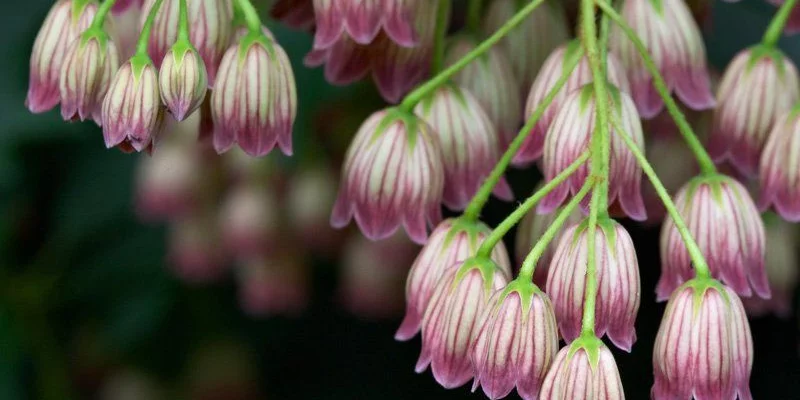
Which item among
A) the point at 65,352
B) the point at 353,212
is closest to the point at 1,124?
the point at 65,352

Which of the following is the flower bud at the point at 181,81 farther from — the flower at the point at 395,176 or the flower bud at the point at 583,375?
the flower bud at the point at 583,375

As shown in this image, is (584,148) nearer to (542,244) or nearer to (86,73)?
(542,244)

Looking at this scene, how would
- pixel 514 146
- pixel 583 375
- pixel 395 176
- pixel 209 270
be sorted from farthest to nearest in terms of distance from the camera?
pixel 209 270 < pixel 395 176 < pixel 514 146 < pixel 583 375

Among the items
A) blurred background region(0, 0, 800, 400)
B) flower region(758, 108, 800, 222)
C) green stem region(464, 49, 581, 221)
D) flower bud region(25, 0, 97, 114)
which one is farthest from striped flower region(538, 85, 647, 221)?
blurred background region(0, 0, 800, 400)

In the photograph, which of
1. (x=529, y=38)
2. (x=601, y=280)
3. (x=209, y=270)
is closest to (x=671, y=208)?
(x=601, y=280)

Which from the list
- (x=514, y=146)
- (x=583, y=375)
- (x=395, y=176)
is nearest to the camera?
(x=583, y=375)

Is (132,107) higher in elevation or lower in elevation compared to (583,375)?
higher

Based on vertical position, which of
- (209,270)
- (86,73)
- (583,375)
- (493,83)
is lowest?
(209,270)

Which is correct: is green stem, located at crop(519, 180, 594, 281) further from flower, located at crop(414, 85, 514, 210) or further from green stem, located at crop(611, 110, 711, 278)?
flower, located at crop(414, 85, 514, 210)
